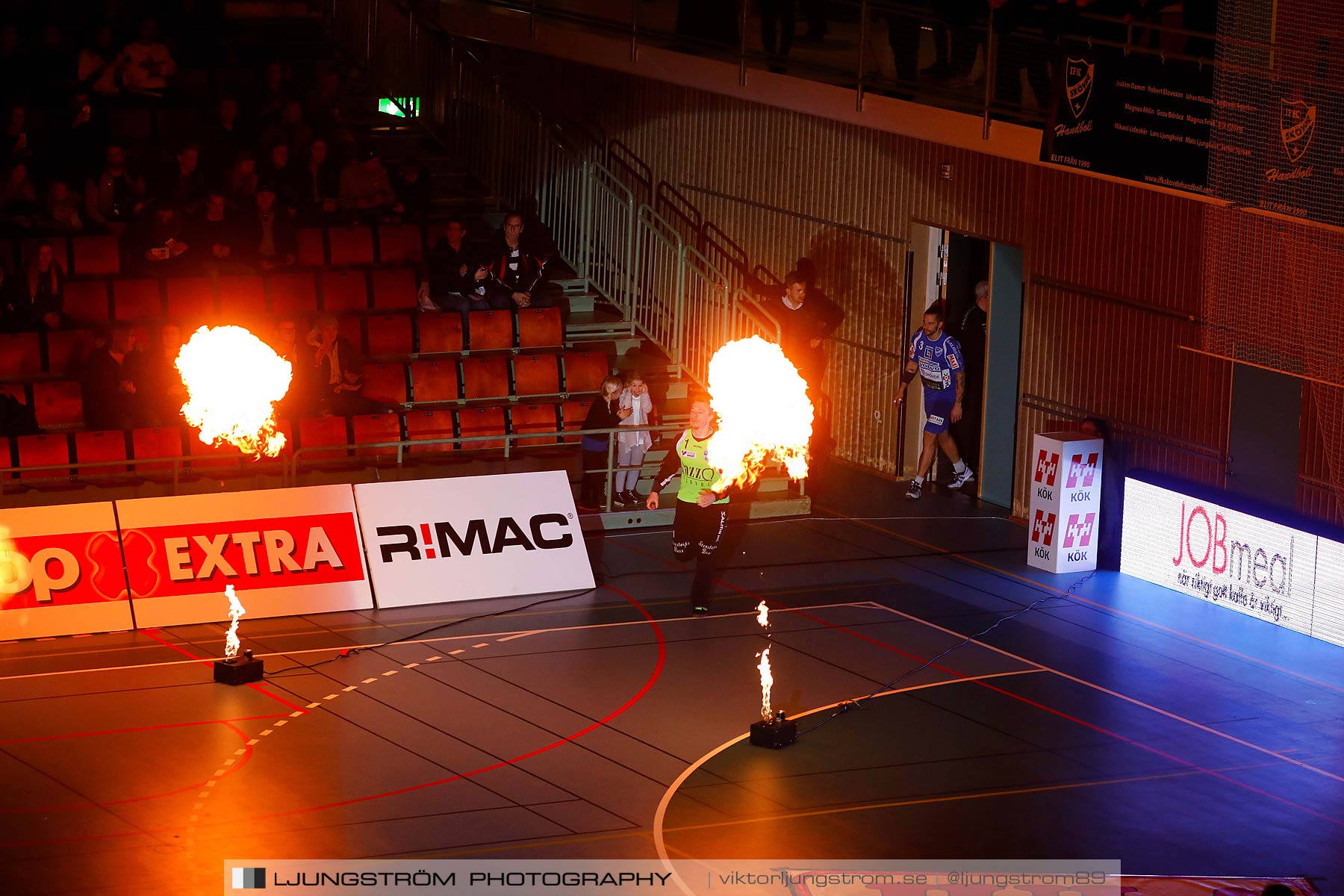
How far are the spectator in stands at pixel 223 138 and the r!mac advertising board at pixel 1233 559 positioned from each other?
1171cm

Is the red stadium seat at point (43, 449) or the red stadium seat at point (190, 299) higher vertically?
the red stadium seat at point (190, 299)

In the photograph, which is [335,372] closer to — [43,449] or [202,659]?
[43,449]

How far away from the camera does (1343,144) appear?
1416 cm

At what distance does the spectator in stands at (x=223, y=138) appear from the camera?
21312 mm

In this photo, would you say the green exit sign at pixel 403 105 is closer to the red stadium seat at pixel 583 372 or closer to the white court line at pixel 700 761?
the red stadium seat at pixel 583 372

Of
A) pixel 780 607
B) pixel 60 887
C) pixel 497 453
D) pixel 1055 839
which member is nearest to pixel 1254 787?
pixel 1055 839

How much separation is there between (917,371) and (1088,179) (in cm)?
324

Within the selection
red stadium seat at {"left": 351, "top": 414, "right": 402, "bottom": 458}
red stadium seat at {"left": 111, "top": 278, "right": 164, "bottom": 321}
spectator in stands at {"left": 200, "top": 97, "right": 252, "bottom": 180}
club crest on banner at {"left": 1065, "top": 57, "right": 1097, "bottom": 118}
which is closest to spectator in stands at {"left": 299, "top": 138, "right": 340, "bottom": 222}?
spectator in stands at {"left": 200, "top": 97, "right": 252, "bottom": 180}

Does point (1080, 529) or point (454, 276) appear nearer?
point (1080, 529)

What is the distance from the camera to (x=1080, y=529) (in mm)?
17906

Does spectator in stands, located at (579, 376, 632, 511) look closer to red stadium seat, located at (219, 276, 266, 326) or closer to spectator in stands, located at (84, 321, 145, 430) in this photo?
red stadium seat, located at (219, 276, 266, 326)

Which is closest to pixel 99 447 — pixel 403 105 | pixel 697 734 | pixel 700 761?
pixel 697 734

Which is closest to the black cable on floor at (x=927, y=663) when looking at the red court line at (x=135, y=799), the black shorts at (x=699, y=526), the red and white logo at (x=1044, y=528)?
the red and white logo at (x=1044, y=528)

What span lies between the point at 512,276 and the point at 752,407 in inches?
233
